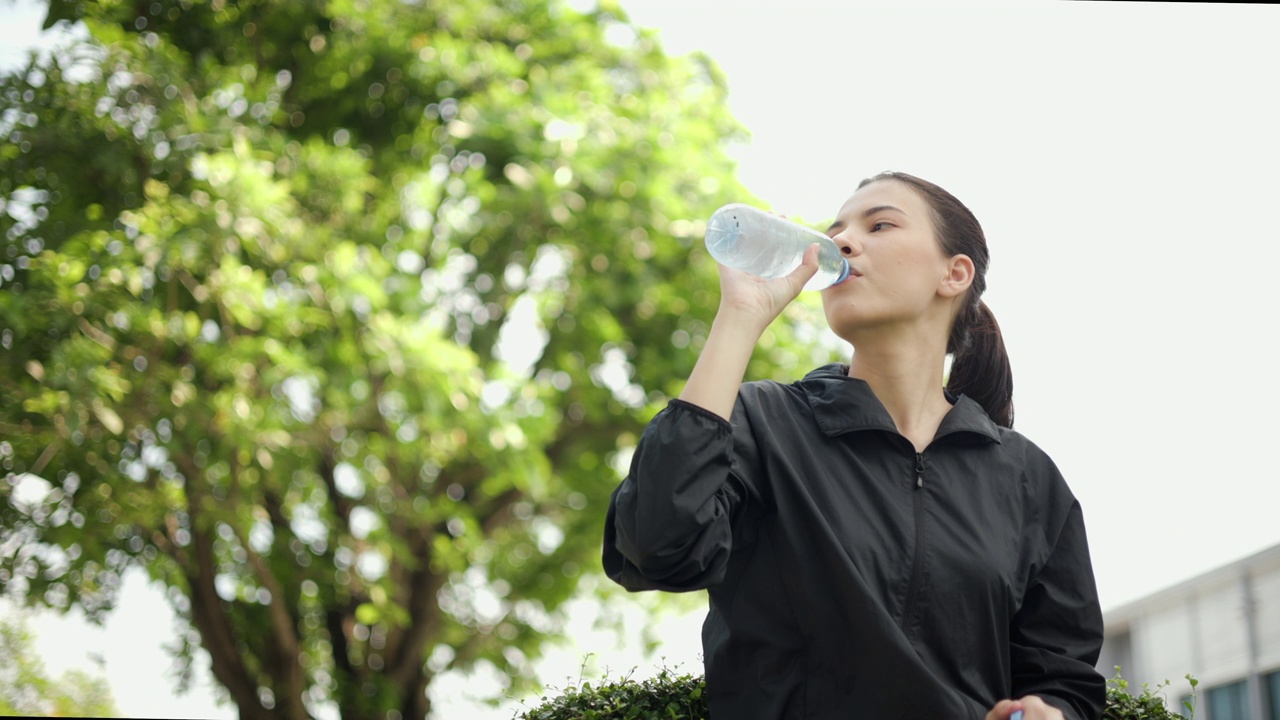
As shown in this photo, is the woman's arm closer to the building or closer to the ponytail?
the ponytail

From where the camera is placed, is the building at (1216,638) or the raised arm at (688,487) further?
the building at (1216,638)

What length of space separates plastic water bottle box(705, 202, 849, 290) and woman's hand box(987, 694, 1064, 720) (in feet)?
1.79

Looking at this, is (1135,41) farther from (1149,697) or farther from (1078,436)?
(1149,697)

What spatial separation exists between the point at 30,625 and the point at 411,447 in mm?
2413

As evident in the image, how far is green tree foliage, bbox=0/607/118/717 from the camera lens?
6250 mm

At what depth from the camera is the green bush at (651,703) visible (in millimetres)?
1748

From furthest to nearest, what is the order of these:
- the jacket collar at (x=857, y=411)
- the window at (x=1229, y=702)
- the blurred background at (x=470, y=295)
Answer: the blurred background at (x=470, y=295), the window at (x=1229, y=702), the jacket collar at (x=857, y=411)

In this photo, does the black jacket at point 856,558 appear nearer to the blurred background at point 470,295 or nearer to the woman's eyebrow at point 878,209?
the woman's eyebrow at point 878,209

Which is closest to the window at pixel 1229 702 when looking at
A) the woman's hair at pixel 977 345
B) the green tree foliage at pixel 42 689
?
the woman's hair at pixel 977 345

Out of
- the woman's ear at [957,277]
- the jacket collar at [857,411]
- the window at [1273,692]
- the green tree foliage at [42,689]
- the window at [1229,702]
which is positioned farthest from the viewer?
the green tree foliage at [42,689]

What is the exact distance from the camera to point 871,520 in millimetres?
1401

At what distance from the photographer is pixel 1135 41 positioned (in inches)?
197

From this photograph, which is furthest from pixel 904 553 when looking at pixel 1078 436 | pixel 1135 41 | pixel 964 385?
pixel 1135 41

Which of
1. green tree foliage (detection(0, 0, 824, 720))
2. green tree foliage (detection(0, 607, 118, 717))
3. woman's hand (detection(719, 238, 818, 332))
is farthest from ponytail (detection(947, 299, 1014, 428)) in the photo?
green tree foliage (detection(0, 607, 118, 717))
